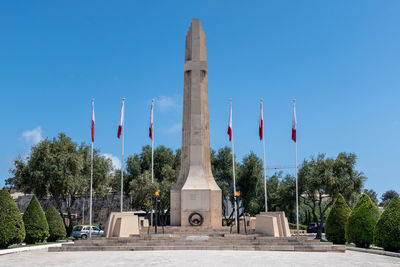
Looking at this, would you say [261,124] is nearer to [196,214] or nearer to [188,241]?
[196,214]

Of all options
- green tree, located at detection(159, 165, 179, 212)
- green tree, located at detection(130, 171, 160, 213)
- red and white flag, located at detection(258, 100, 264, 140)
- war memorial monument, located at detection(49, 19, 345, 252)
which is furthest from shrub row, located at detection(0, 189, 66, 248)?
red and white flag, located at detection(258, 100, 264, 140)

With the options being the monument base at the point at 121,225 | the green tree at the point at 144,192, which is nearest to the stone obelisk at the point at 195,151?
the monument base at the point at 121,225

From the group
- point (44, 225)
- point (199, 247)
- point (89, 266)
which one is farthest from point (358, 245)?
point (44, 225)

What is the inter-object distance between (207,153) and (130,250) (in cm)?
1109

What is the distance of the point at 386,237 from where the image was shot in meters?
16.3

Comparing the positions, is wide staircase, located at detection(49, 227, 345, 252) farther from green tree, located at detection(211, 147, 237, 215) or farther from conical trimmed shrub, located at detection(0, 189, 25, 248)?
green tree, located at detection(211, 147, 237, 215)

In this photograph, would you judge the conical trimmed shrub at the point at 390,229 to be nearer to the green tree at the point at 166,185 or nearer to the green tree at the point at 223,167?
the green tree at the point at 166,185

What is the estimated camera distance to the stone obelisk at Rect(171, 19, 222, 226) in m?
25.6

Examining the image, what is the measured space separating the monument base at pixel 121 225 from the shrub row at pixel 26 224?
448cm

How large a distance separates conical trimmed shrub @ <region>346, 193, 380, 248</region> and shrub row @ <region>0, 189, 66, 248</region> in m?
16.0

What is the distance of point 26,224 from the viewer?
2355 cm

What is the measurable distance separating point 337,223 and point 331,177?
428 inches

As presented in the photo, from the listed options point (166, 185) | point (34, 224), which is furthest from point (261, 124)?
point (34, 224)

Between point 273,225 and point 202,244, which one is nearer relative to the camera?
point 202,244
